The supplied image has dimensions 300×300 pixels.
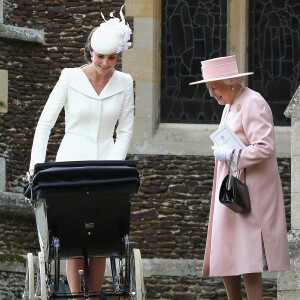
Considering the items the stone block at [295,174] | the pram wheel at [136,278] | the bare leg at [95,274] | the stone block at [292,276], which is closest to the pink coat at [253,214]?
the pram wheel at [136,278]

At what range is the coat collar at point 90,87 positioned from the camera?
316 inches

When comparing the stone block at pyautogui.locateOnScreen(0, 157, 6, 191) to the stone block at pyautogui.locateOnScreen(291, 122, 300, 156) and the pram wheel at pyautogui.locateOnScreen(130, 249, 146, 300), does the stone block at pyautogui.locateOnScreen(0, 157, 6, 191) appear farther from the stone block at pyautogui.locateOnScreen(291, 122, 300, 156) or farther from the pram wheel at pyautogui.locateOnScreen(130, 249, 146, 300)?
the pram wheel at pyautogui.locateOnScreen(130, 249, 146, 300)

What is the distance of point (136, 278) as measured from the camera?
761 centimetres

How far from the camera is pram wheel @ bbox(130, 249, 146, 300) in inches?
299

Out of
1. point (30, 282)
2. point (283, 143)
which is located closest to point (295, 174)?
point (30, 282)

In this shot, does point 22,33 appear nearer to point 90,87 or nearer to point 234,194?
point 90,87

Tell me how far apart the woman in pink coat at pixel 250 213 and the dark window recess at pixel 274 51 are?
18.1ft

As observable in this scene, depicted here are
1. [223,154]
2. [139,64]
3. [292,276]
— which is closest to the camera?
[223,154]

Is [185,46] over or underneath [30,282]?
over

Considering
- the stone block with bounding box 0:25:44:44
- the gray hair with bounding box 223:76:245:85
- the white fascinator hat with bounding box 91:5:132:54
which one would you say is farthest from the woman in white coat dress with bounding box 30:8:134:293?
the stone block with bounding box 0:25:44:44

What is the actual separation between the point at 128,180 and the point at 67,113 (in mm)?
754

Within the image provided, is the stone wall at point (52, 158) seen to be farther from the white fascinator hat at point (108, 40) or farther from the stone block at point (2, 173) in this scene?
the white fascinator hat at point (108, 40)

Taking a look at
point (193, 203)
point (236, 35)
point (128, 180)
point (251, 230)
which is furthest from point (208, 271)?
point (236, 35)

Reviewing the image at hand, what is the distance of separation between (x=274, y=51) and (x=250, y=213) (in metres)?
5.90
